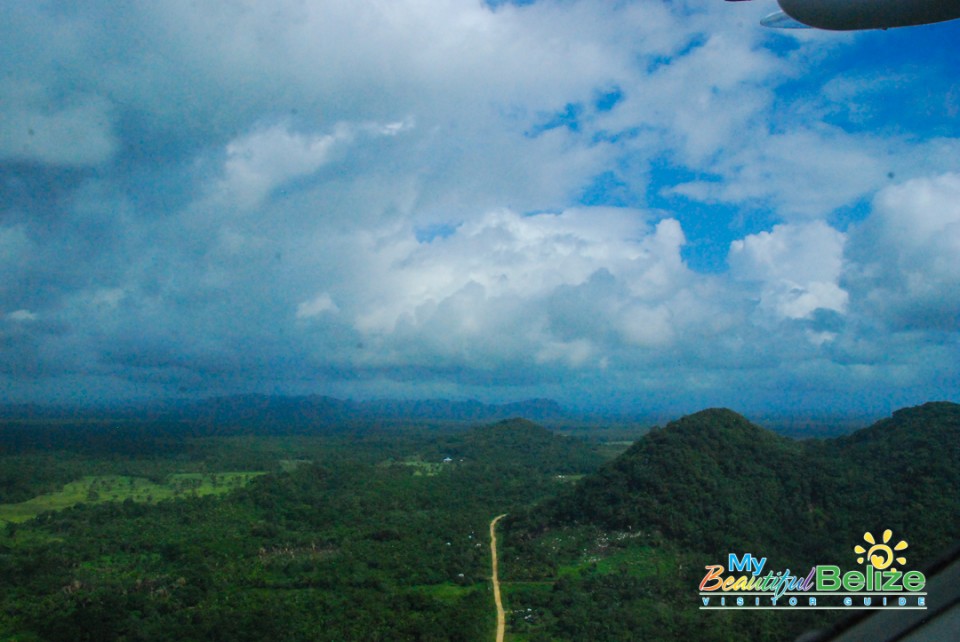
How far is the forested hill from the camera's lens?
11930mm

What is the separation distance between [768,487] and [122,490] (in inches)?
1169

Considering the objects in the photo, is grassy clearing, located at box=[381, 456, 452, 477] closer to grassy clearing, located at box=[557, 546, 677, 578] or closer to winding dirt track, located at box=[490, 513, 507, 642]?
winding dirt track, located at box=[490, 513, 507, 642]

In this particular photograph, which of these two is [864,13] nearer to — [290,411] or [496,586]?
[496,586]

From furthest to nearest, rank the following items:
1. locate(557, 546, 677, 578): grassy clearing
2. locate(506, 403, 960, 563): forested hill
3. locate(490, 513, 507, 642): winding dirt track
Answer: locate(557, 546, 677, 578): grassy clearing, locate(490, 513, 507, 642): winding dirt track, locate(506, 403, 960, 563): forested hill

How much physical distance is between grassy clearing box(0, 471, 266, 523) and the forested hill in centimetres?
1851

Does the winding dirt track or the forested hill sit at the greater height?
the forested hill

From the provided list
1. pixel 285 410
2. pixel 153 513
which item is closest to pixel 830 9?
pixel 153 513

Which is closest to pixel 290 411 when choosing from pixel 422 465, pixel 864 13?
pixel 422 465

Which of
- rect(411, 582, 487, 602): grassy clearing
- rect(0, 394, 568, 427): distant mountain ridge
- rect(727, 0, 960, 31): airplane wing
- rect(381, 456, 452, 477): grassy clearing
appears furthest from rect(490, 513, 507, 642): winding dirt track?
rect(0, 394, 568, 427): distant mountain ridge

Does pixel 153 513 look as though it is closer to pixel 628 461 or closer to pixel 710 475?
pixel 628 461

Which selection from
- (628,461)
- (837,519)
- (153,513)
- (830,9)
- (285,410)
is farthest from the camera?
(285,410)

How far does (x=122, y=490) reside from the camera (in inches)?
1160

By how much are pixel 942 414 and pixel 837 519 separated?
703cm

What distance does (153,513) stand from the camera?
24.3m
